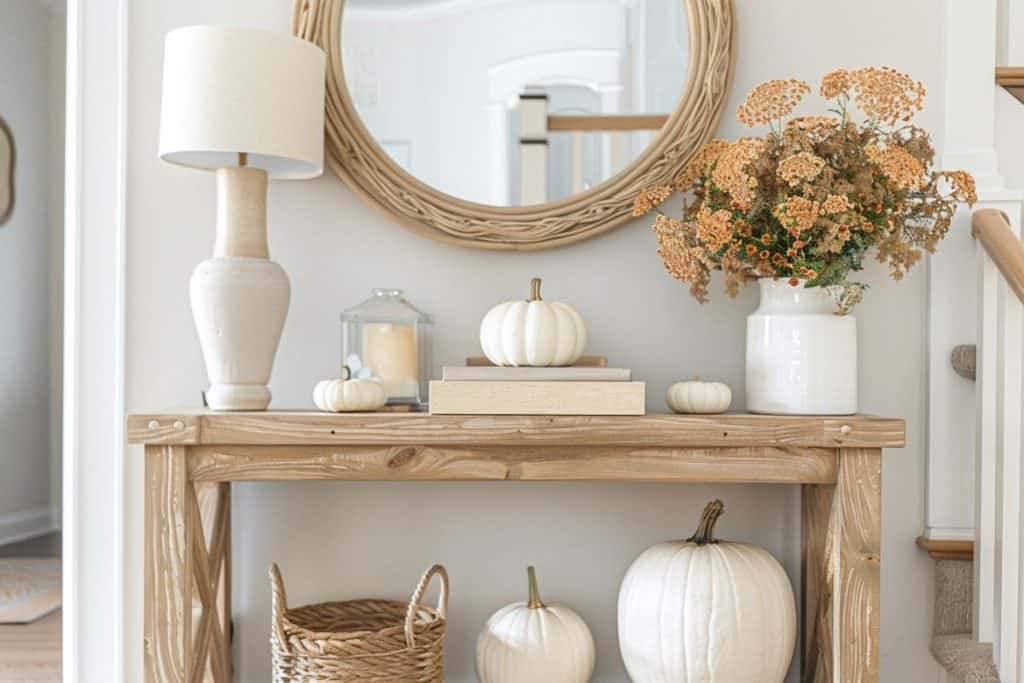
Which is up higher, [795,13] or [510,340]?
[795,13]

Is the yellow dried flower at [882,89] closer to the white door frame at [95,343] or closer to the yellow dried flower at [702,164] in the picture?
the yellow dried flower at [702,164]

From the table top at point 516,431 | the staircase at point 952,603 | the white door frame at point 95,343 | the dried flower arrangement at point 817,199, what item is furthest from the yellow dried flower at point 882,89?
the white door frame at point 95,343

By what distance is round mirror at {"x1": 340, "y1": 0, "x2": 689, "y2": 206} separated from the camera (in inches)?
77.6

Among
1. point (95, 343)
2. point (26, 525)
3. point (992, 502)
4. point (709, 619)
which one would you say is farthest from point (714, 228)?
point (26, 525)

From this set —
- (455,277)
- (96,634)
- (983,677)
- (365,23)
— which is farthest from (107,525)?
(983,677)

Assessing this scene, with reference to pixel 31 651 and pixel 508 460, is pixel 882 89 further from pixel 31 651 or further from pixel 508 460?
pixel 31 651

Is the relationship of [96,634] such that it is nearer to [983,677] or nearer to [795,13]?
[983,677]

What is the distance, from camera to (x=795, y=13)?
1.99 metres

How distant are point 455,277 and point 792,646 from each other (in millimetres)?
942

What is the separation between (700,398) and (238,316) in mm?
814

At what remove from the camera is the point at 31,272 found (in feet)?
15.3

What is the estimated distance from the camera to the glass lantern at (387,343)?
1828mm

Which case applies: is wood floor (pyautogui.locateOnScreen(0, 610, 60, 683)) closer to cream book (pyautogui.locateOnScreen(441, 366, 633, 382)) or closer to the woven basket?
the woven basket

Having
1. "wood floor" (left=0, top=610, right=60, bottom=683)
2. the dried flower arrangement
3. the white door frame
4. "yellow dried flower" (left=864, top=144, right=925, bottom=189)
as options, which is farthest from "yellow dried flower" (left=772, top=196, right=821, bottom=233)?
"wood floor" (left=0, top=610, right=60, bottom=683)
